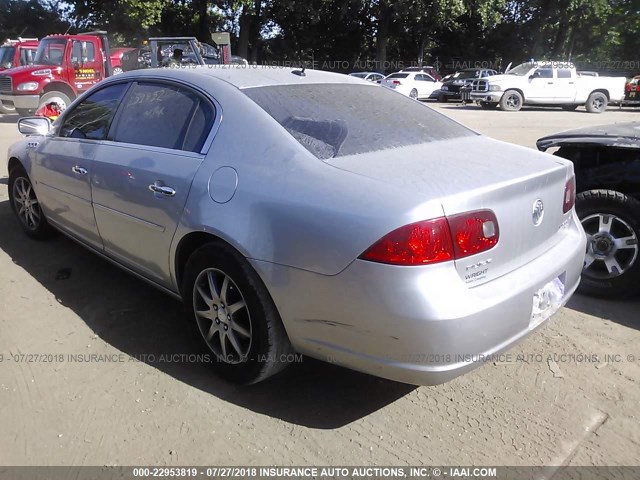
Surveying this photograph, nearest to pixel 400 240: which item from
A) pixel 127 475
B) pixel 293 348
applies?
pixel 293 348

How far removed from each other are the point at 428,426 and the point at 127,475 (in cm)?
135

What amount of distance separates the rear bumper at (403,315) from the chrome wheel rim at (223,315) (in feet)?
0.97

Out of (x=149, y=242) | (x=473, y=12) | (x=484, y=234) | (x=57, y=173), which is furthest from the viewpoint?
(x=473, y=12)

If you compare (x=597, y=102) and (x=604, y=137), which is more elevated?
(x=604, y=137)

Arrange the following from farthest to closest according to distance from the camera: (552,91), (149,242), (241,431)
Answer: (552,91) → (149,242) → (241,431)

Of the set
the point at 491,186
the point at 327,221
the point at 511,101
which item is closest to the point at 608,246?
the point at 491,186

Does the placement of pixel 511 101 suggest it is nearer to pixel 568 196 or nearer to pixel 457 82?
pixel 457 82

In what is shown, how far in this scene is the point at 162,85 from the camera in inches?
131

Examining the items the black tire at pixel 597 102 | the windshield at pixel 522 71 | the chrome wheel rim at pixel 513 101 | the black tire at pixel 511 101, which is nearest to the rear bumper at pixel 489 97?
the black tire at pixel 511 101

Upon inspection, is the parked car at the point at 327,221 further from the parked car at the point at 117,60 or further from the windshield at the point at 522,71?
the windshield at the point at 522,71

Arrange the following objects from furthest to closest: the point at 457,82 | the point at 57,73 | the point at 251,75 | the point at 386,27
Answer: the point at 386,27
the point at 457,82
the point at 57,73
the point at 251,75

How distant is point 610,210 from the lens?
3787 millimetres

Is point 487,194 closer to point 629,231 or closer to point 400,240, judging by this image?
point 400,240

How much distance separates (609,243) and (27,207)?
4705 mm
